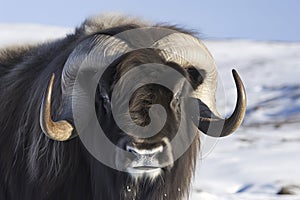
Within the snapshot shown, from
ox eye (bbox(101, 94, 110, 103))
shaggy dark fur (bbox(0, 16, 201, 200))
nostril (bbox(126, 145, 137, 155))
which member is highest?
ox eye (bbox(101, 94, 110, 103))

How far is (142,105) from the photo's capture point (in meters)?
4.38

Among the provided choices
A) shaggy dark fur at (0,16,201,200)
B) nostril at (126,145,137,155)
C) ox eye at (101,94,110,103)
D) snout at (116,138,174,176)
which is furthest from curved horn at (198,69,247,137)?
nostril at (126,145,137,155)

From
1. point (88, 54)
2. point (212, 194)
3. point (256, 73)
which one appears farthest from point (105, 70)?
point (256, 73)

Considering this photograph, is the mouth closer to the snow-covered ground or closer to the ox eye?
the ox eye

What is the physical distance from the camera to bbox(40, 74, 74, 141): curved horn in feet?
14.5

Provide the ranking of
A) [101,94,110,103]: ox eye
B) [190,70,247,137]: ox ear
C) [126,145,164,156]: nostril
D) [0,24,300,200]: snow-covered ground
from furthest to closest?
[0,24,300,200]: snow-covered ground < [190,70,247,137]: ox ear < [101,94,110,103]: ox eye < [126,145,164,156]: nostril

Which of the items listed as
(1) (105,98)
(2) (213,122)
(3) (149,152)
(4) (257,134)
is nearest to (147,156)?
(3) (149,152)

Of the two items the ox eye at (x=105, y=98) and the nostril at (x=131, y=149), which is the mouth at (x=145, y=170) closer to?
the nostril at (x=131, y=149)

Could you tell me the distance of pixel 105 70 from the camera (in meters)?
4.66

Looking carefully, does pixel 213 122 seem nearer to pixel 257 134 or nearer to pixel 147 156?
pixel 147 156

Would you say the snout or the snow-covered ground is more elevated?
the snout

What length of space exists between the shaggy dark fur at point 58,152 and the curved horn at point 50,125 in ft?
0.64

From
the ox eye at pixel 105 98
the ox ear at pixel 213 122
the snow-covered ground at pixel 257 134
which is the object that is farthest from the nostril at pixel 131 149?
the snow-covered ground at pixel 257 134

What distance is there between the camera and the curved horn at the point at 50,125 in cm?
443
